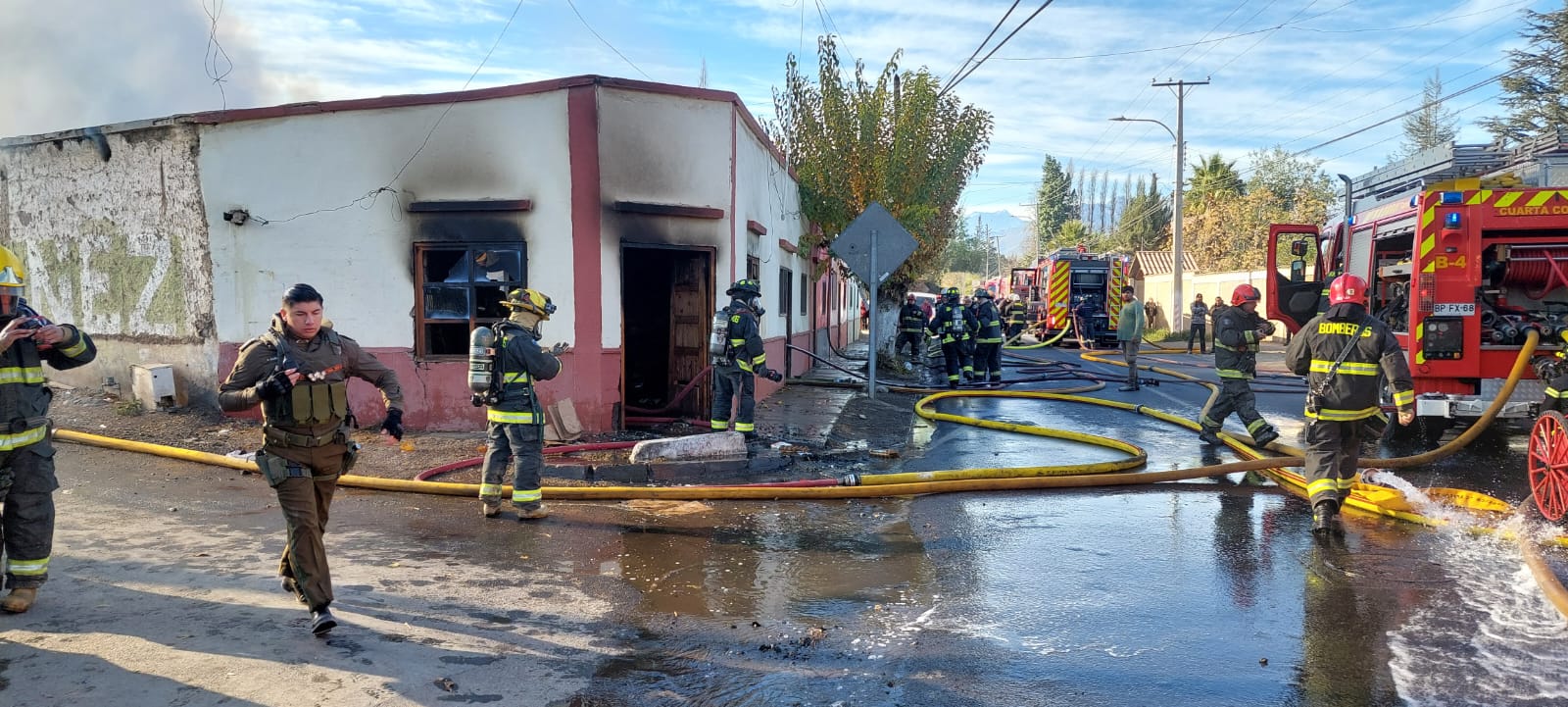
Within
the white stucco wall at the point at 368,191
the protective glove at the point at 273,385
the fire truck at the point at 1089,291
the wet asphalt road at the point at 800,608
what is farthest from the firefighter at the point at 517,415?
the fire truck at the point at 1089,291

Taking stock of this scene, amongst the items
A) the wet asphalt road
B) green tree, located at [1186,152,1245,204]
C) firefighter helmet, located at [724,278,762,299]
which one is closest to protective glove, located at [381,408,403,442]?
the wet asphalt road

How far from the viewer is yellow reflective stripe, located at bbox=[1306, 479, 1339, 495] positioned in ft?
18.0

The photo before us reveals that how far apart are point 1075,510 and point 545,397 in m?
4.96

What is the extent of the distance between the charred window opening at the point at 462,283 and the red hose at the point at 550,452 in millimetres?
1862

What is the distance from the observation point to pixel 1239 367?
8305 mm

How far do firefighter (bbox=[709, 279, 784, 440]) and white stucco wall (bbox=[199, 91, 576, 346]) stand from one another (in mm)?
1740

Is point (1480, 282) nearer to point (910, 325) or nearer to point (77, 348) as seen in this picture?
point (77, 348)

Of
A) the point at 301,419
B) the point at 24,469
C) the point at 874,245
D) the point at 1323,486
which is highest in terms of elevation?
the point at 874,245

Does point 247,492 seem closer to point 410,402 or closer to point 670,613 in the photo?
point 410,402

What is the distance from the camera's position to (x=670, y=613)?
13.7 ft

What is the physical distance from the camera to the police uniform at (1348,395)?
557 cm

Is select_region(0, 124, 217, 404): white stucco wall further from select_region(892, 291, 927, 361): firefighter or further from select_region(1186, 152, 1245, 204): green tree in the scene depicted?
select_region(1186, 152, 1245, 204): green tree

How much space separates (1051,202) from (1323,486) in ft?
220

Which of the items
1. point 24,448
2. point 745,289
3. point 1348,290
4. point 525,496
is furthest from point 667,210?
point 1348,290
